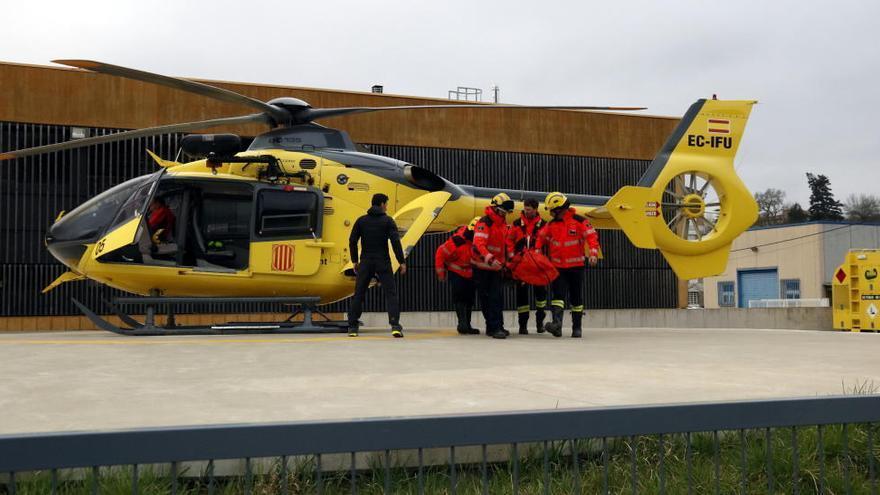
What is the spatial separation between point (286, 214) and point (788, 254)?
38610mm

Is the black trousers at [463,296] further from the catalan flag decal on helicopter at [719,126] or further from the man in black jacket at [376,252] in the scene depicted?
the catalan flag decal on helicopter at [719,126]

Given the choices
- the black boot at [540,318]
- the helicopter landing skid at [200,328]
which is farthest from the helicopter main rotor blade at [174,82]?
the black boot at [540,318]

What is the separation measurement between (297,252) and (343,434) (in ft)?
29.0

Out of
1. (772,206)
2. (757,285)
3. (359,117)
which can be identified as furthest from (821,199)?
(359,117)

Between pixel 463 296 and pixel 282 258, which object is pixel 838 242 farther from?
pixel 282 258

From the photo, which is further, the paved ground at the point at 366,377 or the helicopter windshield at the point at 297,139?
the helicopter windshield at the point at 297,139

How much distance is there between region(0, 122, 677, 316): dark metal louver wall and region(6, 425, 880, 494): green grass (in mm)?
15376

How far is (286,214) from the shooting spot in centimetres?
1073

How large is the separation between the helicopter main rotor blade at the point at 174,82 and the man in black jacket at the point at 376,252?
2.50 meters

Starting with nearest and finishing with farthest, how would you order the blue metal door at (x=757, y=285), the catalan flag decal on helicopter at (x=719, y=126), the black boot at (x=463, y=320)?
1. the black boot at (x=463, y=320)
2. the catalan flag decal on helicopter at (x=719, y=126)
3. the blue metal door at (x=757, y=285)

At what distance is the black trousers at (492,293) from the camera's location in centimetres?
1003

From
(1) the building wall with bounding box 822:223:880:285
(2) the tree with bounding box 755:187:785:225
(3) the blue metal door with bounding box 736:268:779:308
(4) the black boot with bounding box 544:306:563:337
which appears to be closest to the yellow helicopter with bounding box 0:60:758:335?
(4) the black boot with bounding box 544:306:563:337

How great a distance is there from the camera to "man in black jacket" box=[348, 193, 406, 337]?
9.54 m

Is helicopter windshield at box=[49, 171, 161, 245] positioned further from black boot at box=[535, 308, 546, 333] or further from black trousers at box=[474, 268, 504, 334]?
black boot at box=[535, 308, 546, 333]
